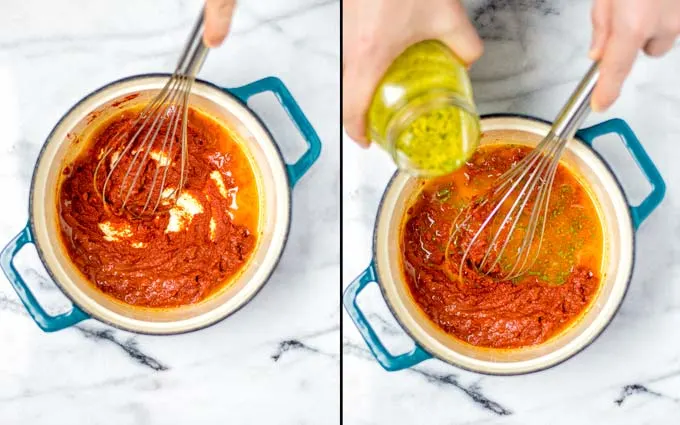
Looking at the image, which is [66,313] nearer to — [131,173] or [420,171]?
[131,173]

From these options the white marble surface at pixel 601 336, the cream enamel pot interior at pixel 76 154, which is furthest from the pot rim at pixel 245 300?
the white marble surface at pixel 601 336

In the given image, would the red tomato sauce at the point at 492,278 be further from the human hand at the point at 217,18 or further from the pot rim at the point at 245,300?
the human hand at the point at 217,18

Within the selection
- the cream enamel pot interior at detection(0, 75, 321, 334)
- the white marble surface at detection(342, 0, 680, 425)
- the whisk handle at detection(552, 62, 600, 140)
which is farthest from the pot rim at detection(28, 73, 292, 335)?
the whisk handle at detection(552, 62, 600, 140)

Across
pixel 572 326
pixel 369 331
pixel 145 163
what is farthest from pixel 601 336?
pixel 145 163

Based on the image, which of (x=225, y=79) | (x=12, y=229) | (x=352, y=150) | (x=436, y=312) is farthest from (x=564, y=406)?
(x=12, y=229)

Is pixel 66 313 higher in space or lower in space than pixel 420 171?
lower

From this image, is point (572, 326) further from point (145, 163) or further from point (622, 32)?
point (145, 163)

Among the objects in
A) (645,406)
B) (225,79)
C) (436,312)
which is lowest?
(645,406)
